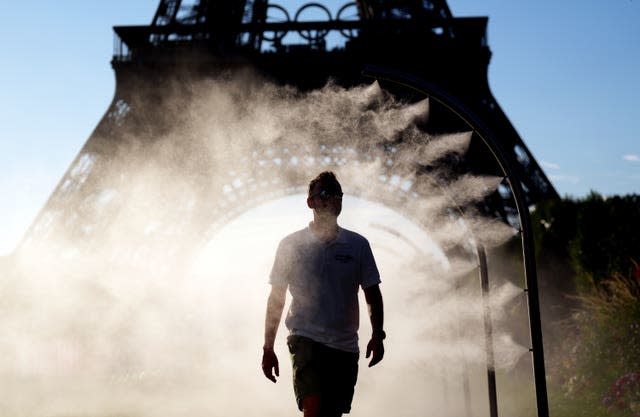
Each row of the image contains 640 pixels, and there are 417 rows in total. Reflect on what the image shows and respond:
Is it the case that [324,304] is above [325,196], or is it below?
below

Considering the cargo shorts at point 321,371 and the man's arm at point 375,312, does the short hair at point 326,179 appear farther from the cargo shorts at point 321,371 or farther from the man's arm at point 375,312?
the cargo shorts at point 321,371

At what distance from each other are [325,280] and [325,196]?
44 centimetres

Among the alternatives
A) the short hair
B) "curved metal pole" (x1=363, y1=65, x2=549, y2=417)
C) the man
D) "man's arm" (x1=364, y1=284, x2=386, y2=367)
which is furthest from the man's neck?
"curved metal pole" (x1=363, y1=65, x2=549, y2=417)

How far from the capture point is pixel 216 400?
10117 mm

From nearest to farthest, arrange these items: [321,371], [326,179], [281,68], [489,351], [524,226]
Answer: [321,371]
[326,179]
[524,226]
[489,351]
[281,68]

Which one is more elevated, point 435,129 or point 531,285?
point 435,129

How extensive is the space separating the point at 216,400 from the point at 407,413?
2.95 metres

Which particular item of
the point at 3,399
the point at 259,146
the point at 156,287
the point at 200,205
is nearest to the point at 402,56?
the point at 259,146

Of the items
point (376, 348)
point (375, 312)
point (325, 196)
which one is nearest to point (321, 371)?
point (376, 348)

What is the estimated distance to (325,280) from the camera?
3.58m

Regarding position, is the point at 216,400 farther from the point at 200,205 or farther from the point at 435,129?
the point at 200,205

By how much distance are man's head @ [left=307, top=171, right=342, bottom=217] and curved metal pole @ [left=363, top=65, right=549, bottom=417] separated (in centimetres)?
155

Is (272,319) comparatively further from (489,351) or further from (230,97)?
(230,97)

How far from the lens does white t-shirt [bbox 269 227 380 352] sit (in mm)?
3561
